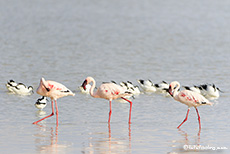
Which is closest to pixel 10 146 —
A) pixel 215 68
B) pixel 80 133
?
pixel 80 133

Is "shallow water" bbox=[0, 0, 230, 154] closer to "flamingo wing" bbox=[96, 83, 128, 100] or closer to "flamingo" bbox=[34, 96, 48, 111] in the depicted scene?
"flamingo" bbox=[34, 96, 48, 111]

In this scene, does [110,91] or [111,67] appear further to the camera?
[111,67]

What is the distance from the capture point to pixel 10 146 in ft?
33.5

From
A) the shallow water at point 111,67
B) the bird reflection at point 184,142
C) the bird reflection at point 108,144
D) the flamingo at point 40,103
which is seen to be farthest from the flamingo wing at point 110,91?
the bird reflection at point 184,142

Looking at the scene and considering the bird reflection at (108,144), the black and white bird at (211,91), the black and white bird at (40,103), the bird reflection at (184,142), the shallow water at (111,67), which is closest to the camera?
the bird reflection at (108,144)

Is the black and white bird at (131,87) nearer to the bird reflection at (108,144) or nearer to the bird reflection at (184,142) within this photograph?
the bird reflection at (184,142)

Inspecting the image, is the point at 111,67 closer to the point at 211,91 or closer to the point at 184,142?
the point at 211,91

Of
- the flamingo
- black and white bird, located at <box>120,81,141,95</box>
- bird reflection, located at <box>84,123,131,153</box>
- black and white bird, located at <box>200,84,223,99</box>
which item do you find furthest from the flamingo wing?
black and white bird, located at <box>200,84,223,99</box>

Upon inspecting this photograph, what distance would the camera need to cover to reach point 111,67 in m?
23.5

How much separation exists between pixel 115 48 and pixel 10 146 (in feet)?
66.4

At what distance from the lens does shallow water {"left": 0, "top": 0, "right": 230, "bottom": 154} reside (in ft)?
37.0

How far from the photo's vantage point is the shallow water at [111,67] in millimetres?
11266

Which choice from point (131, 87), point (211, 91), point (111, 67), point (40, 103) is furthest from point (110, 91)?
point (111, 67)


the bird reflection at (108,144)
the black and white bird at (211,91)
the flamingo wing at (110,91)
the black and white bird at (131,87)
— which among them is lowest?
the bird reflection at (108,144)
